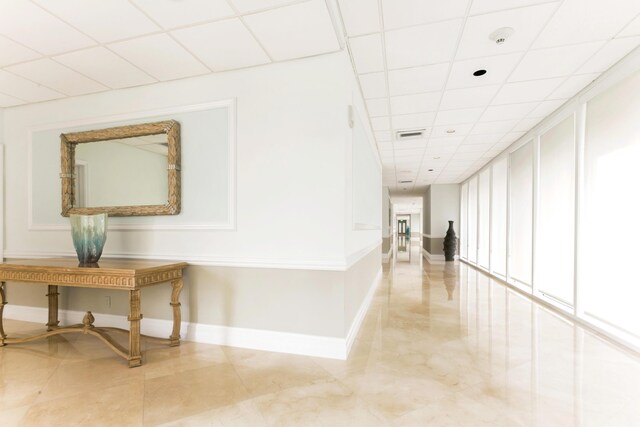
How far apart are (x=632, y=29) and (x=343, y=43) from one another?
2560 mm

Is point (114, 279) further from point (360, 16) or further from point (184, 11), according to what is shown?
point (360, 16)

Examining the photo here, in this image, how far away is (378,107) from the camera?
432 cm

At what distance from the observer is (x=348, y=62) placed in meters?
2.99

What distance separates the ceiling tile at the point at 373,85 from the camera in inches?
136

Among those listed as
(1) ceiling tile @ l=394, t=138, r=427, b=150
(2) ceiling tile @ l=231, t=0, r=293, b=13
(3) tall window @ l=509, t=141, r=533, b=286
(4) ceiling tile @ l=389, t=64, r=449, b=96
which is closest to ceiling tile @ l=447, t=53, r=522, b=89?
(4) ceiling tile @ l=389, t=64, r=449, b=96

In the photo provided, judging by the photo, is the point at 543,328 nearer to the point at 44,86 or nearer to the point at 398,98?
the point at 398,98

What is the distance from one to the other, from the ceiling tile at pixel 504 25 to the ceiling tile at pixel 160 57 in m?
2.58

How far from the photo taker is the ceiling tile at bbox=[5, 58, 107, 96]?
3.08m

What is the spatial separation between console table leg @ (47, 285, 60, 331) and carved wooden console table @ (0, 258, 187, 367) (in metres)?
0.37

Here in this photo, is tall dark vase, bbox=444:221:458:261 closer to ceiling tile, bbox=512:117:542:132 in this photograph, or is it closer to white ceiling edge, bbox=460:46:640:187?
white ceiling edge, bbox=460:46:640:187

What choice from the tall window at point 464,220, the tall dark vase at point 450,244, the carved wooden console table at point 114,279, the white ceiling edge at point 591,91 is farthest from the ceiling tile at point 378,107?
the tall dark vase at point 450,244

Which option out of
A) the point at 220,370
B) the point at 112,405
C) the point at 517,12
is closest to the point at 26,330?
the point at 112,405

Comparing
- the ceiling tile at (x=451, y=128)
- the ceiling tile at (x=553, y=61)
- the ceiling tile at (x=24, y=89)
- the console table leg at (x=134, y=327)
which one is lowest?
the console table leg at (x=134, y=327)

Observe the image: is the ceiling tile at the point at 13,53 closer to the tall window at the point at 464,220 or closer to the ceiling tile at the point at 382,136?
the ceiling tile at the point at 382,136
